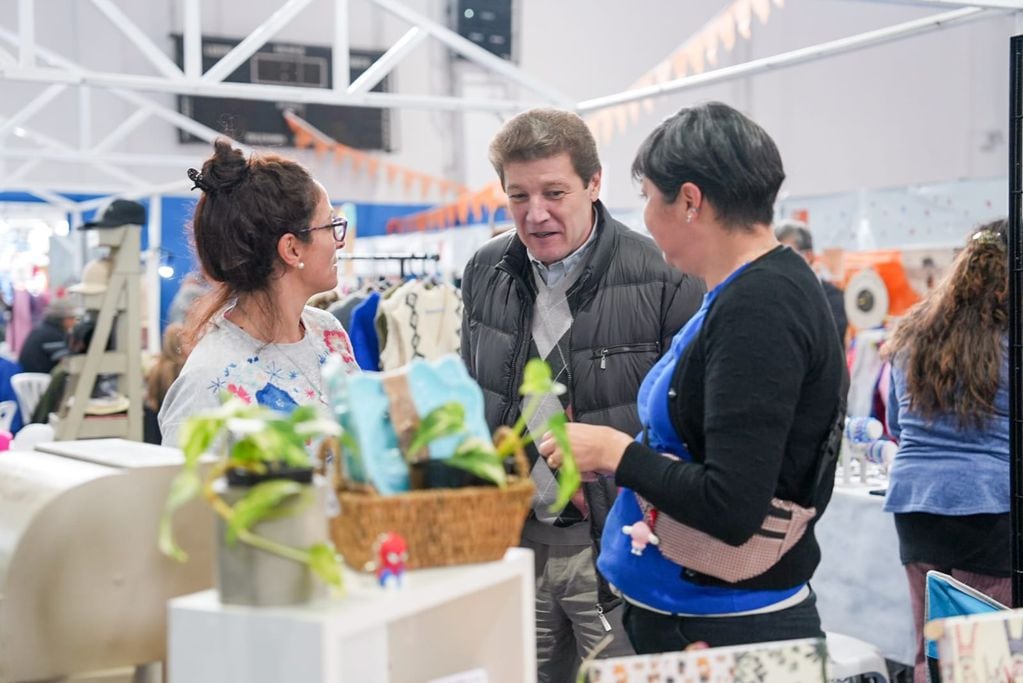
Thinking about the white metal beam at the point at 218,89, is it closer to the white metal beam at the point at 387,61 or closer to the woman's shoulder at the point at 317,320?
the white metal beam at the point at 387,61

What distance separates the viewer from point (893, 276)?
669 centimetres

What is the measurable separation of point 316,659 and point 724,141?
37.1 inches

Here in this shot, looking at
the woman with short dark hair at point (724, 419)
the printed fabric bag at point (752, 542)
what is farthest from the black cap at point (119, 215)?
the printed fabric bag at point (752, 542)

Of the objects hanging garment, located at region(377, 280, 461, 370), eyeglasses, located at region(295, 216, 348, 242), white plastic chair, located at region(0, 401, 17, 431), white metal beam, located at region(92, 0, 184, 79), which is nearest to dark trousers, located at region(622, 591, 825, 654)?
eyeglasses, located at region(295, 216, 348, 242)

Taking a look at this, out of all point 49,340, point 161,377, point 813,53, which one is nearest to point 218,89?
point 161,377

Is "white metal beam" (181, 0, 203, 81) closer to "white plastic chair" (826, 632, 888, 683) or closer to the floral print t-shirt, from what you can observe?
the floral print t-shirt

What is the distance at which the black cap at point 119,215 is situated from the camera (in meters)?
4.79

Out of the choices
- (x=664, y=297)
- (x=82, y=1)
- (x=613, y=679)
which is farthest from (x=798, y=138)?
(x=613, y=679)

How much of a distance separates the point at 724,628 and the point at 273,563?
83 cm

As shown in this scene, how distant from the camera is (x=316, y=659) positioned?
1.05 m

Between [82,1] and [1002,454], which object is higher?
Answer: [82,1]

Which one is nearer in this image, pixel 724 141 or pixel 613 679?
pixel 613 679

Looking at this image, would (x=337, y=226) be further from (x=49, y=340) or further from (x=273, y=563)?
(x=49, y=340)

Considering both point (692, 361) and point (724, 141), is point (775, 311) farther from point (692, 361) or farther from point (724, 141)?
point (724, 141)
